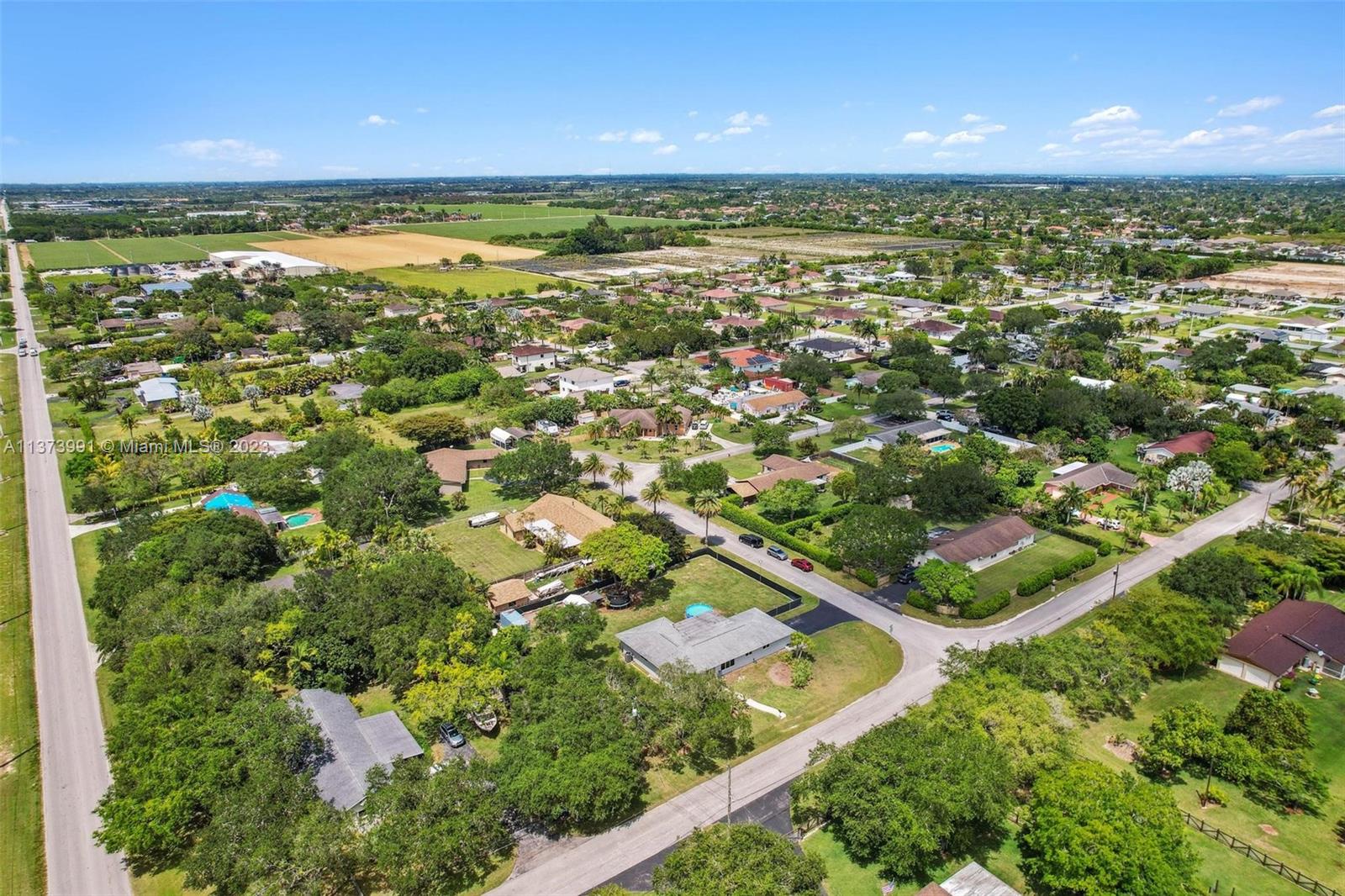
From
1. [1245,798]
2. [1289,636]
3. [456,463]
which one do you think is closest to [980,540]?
[1289,636]

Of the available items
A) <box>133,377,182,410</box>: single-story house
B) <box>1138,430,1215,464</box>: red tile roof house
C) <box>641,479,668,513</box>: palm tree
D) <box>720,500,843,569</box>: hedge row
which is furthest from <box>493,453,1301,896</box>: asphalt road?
<box>133,377,182,410</box>: single-story house

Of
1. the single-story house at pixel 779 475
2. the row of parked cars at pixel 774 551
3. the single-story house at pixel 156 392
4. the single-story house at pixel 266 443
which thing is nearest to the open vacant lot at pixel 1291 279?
the single-story house at pixel 779 475

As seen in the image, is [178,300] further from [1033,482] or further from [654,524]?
[1033,482]

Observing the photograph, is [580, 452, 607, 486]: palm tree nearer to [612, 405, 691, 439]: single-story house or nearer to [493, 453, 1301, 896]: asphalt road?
[493, 453, 1301, 896]: asphalt road

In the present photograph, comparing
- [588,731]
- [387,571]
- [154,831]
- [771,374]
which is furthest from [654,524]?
[771,374]

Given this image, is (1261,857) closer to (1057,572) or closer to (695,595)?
(1057,572)

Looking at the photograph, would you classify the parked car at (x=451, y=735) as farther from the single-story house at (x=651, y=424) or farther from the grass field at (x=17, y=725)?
the single-story house at (x=651, y=424)
